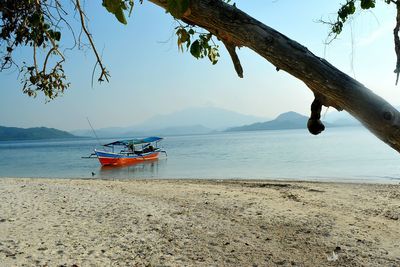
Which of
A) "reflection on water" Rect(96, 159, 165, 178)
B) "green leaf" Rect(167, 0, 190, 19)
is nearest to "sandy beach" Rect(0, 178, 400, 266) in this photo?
"green leaf" Rect(167, 0, 190, 19)

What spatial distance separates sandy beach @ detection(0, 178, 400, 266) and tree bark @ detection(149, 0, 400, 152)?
5.69m

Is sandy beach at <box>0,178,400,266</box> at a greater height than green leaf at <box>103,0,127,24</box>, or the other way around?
green leaf at <box>103,0,127,24</box>

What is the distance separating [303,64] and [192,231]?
286 inches

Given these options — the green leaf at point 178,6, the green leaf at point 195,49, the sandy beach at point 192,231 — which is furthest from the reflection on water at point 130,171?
the green leaf at point 178,6

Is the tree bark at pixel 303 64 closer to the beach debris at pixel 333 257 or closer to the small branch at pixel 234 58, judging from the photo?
the small branch at pixel 234 58

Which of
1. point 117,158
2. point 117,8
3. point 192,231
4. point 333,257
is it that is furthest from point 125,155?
point 117,8

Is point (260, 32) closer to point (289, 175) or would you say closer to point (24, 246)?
point (24, 246)

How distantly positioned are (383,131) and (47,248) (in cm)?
693

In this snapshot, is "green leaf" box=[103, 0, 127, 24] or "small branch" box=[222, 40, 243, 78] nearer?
"green leaf" box=[103, 0, 127, 24]

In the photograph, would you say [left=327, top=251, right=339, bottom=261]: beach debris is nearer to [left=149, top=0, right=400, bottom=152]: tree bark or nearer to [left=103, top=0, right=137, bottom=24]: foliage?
[left=149, top=0, right=400, bottom=152]: tree bark

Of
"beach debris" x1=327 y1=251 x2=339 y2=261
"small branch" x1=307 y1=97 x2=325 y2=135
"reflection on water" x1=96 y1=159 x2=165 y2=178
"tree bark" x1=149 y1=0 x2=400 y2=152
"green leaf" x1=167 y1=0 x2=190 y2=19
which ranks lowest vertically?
"reflection on water" x1=96 y1=159 x2=165 y2=178

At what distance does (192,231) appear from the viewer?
8.50 m

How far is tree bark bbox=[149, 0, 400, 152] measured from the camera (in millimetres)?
1536

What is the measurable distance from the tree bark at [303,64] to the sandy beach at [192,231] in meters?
5.69
